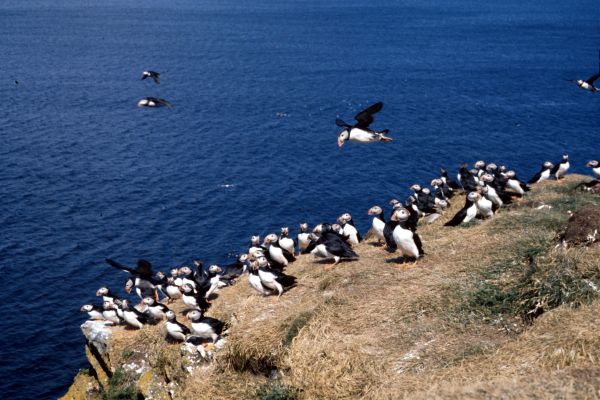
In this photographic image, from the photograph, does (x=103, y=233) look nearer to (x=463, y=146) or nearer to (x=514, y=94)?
(x=463, y=146)

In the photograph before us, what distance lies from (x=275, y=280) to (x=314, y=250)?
2952 millimetres

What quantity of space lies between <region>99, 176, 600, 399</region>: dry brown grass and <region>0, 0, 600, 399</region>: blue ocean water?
732 inches

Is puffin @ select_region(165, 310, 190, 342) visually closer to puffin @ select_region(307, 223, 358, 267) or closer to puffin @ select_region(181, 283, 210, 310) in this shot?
puffin @ select_region(181, 283, 210, 310)

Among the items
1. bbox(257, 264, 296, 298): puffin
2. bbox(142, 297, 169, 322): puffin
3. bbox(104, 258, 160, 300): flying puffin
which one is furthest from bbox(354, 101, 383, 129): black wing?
bbox(104, 258, 160, 300): flying puffin

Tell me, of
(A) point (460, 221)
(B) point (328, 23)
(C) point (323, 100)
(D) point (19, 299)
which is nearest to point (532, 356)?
(A) point (460, 221)

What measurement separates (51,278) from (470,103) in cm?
6286

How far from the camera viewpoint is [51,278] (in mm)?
43906

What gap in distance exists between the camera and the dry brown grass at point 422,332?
523 inches

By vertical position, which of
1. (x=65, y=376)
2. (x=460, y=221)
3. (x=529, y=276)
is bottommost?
(x=65, y=376)

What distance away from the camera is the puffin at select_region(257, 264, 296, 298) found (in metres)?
21.8

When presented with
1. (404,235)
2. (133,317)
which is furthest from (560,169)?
(133,317)

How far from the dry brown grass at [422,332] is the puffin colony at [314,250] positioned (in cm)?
73

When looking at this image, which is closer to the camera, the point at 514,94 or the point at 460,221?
the point at 460,221

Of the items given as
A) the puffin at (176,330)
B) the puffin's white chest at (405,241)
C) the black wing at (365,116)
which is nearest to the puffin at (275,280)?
the puffin at (176,330)
